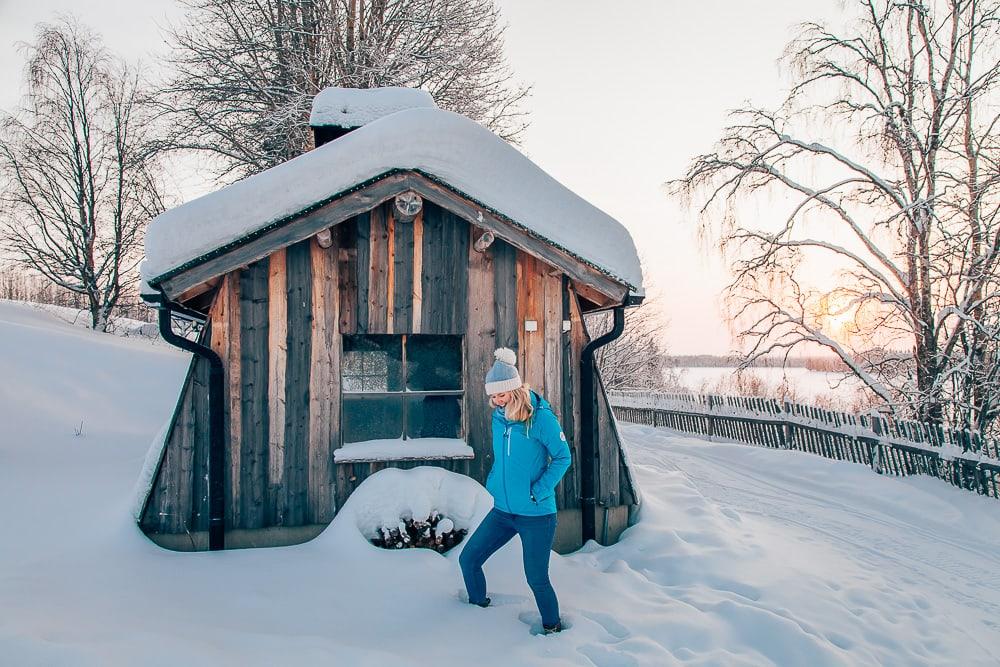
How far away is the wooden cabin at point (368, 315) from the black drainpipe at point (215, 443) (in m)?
0.06

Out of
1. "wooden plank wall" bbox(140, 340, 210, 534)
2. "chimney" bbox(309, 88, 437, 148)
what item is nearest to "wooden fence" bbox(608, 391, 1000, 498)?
"chimney" bbox(309, 88, 437, 148)

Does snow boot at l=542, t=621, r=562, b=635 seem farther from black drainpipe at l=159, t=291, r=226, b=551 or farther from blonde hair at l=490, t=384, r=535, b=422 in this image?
black drainpipe at l=159, t=291, r=226, b=551

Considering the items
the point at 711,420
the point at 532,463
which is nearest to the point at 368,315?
the point at 532,463

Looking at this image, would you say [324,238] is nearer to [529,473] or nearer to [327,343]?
[327,343]

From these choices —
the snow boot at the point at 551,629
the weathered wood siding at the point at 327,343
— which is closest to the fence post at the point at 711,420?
the weathered wood siding at the point at 327,343

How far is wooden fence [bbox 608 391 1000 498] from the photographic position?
827 centimetres

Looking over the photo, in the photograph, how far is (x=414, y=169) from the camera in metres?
4.85

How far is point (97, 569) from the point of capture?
4020mm

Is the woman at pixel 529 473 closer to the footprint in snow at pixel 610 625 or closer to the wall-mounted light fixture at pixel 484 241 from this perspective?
the footprint in snow at pixel 610 625

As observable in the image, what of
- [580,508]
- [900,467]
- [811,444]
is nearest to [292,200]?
[580,508]

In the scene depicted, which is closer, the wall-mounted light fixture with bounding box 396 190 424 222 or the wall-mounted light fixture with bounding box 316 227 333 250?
the wall-mounted light fixture with bounding box 316 227 333 250

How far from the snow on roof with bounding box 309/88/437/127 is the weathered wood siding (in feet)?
13.9

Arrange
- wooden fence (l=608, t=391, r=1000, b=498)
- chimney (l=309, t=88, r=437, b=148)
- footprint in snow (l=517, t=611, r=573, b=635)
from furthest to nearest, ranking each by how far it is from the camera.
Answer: chimney (l=309, t=88, r=437, b=148)
wooden fence (l=608, t=391, r=1000, b=498)
footprint in snow (l=517, t=611, r=573, b=635)

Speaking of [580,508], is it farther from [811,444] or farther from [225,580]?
[811,444]
